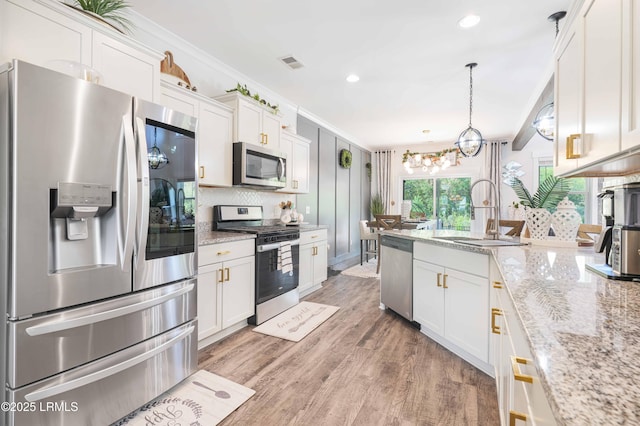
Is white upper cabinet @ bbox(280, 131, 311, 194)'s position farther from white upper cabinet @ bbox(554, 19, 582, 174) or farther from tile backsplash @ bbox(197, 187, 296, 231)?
white upper cabinet @ bbox(554, 19, 582, 174)

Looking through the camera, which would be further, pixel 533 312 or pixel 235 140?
pixel 235 140

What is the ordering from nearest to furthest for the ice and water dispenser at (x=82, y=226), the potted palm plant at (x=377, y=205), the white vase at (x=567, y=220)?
1. the ice and water dispenser at (x=82, y=226)
2. the white vase at (x=567, y=220)
3. the potted palm plant at (x=377, y=205)

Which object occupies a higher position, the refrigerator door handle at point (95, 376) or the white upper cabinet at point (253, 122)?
the white upper cabinet at point (253, 122)

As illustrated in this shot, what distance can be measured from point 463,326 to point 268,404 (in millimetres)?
1541

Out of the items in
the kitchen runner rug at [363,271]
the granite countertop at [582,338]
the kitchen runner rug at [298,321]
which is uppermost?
the granite countertop at [582,338]

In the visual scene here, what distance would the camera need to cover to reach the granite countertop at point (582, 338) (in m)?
0.47

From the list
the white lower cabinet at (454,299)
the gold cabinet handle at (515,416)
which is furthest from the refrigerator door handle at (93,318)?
the white lower cabinet at (454,299)

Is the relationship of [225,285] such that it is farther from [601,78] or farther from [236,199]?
[601,78]

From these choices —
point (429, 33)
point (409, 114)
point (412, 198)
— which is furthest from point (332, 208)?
point (429, 33)

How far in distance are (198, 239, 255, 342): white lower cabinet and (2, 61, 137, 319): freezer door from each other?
0.89 meters

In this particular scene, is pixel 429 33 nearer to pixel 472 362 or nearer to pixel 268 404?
pixel 472 362

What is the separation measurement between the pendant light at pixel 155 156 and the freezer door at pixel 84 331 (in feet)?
2.44

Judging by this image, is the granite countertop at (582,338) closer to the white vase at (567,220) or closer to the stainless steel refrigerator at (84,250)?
the white vase at (567,220)

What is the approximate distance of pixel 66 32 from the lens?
5.50ft
